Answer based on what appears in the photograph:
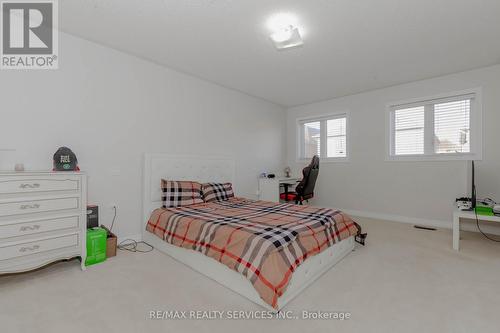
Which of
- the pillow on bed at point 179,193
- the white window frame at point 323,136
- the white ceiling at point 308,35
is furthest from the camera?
the white window frame at point 323,136

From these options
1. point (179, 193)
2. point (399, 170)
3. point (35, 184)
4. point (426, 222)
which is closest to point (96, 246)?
point (35, 184)

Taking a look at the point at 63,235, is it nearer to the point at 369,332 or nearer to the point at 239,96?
the point at 369,332

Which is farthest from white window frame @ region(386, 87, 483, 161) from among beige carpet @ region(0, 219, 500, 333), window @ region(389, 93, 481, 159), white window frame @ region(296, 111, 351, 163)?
beige carpet @ region(0, 219, 500, 333)

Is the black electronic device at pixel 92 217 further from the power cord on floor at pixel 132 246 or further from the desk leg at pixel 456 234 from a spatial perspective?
the desk leg at pixel 456 234

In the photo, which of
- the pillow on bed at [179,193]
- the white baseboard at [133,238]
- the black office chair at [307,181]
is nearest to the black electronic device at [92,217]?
the white baseboard at [133,238]

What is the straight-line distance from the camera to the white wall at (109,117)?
246 centimetres

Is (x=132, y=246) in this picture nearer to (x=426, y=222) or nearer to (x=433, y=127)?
(x=426, y=222)

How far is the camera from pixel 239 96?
4.77m

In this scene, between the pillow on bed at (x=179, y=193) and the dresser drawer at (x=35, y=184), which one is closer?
the dresser drawer at (x=35, y=184)

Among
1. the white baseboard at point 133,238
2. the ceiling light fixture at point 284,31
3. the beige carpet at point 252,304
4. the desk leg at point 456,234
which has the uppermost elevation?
the ceiling light fixture at point 284,31

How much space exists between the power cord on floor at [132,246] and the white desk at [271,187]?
2.49m

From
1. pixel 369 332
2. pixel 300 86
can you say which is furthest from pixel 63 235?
pixel 300 86

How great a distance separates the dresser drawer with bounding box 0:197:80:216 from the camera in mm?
1978

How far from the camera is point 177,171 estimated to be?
3641mm
